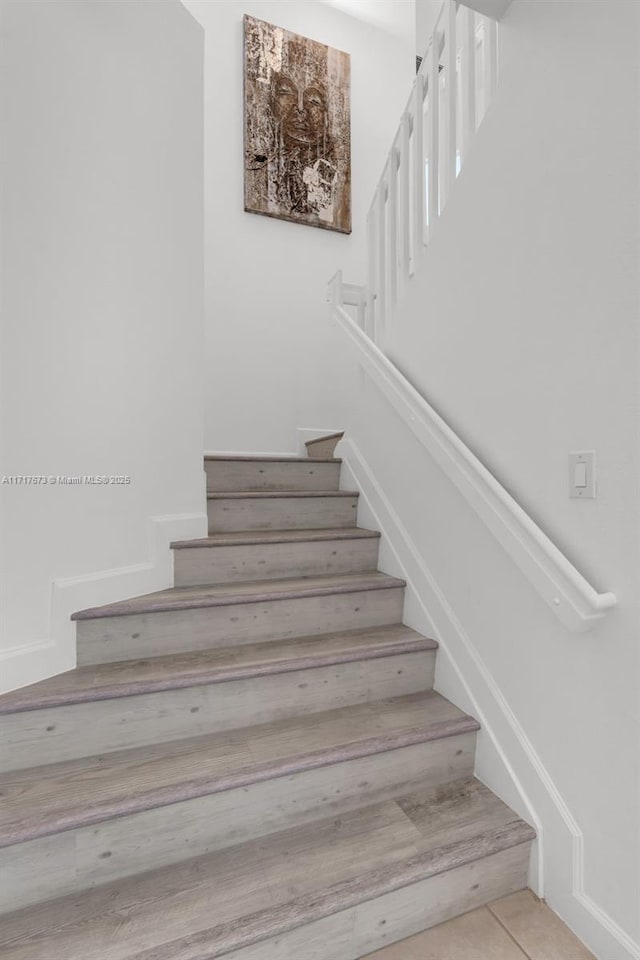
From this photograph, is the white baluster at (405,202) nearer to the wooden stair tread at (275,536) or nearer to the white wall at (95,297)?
the white wall at (95,297)

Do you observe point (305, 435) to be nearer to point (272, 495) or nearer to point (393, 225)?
point (272, 495)

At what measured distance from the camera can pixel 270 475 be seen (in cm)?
252

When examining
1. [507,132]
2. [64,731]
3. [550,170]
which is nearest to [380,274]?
[507,132]

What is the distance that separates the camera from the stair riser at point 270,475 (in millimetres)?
2453

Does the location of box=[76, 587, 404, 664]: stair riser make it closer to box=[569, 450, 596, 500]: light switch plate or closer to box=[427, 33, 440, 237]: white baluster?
box=[569, 450, 596, 500]: light switch plate

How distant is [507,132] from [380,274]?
960mm

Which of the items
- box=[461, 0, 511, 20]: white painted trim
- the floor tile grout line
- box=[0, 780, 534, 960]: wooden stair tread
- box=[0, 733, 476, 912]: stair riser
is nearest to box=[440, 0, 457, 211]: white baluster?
box=[461, 0, 511, 20]: white painted trim

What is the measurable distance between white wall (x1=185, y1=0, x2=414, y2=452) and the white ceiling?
47mm

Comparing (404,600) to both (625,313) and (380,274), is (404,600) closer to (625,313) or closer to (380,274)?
(625,313)

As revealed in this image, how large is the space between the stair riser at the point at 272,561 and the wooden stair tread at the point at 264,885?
2.87 ft

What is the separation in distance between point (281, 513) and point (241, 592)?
61cm

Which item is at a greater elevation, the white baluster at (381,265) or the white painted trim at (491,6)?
the white painted trim at (491,6)

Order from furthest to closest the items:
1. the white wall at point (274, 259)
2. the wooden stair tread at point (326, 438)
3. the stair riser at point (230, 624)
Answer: the white wall at point (274, 259), the wooden stair tread at point (326, 438), the stair riser at point (230, 624)

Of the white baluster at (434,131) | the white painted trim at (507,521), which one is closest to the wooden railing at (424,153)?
the white baluster at (434,131)
